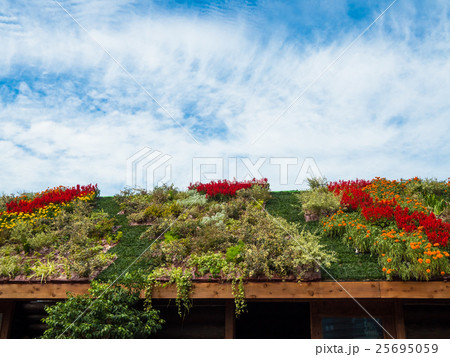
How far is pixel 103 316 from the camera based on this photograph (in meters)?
6.37

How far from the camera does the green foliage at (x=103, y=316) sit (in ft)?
20.4

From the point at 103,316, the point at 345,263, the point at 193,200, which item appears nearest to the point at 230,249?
the point at 345,263

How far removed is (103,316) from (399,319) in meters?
5.26

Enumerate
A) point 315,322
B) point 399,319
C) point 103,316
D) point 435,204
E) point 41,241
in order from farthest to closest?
point 435,204, point 41,241, point 315,322, point 399,319, point 103,316

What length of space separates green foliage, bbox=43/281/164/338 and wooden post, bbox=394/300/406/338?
4273 millimetres

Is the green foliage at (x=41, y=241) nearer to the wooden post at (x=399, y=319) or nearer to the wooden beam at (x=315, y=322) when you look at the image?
the wooden beam at (x=315, y=322)

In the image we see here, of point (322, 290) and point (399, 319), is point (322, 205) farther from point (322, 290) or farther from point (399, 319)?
point (322, 290)

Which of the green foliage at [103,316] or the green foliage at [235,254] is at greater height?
the green foliage at [235,254]

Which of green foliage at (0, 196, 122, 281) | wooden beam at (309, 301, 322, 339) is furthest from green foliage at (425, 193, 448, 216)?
green foliage at (0, 196, 122, 281)

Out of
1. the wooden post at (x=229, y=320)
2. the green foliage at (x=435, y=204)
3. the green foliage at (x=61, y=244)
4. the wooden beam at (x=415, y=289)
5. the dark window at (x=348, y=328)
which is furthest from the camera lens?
the green foliage at (x=435, y=204)

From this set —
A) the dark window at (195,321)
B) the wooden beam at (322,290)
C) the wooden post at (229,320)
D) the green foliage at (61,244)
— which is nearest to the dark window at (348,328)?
the wooden beam at (322,290)

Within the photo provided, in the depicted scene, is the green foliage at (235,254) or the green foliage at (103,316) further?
the green foliage at (235,254)

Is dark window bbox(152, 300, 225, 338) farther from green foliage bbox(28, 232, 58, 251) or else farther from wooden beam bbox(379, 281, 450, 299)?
green foliage bbox(28, 232, 58, 251)

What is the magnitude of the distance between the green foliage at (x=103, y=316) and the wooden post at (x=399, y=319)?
4273mm
